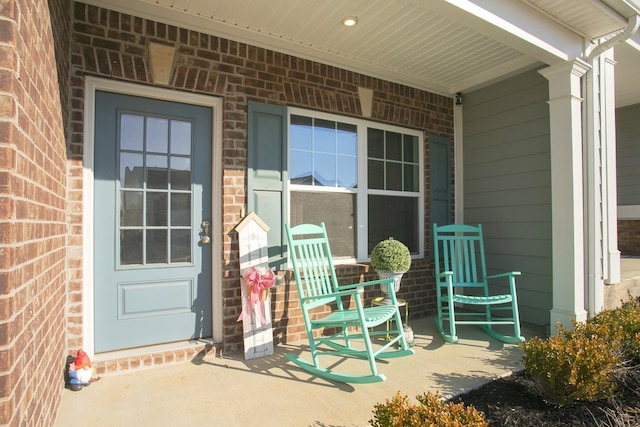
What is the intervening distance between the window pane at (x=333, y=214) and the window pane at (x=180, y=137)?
3.18 ft

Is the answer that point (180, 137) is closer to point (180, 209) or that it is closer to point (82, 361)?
point (180, 209)

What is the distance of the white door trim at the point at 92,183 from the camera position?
2488 millimetres

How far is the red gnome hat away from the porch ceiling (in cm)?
228

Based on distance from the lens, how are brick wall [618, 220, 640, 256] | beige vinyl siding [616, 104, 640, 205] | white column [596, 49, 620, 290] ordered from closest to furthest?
white column [596, 49, 620, 290] → beige vinyl siding [616, 104, 640, 205] → brick wall [618, 220, 640, 256]

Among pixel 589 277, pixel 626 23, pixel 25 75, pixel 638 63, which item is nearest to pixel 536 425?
pixel 589 277

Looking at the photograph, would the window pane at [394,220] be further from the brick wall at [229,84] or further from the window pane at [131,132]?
the window pane at [131,132]

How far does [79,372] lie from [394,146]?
333 centimetres

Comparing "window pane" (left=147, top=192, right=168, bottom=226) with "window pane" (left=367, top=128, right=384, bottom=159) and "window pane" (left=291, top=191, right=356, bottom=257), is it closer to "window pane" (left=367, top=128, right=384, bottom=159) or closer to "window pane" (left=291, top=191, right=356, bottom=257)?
"window pane" (left=291, top=191, right=356, bottom=257)

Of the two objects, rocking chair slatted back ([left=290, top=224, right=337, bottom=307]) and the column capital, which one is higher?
the column capital

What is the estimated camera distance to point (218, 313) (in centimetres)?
290

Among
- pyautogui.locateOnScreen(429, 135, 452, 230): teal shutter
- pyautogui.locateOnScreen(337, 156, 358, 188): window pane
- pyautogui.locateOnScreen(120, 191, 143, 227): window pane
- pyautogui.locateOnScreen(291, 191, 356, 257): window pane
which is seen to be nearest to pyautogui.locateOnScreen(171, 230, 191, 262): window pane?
pyautogui.locateOnScreen(120, 191, 143, 227): window pane

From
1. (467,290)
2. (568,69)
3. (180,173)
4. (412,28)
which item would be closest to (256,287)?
(180,173)

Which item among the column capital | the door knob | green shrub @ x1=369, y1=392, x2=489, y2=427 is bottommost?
green shrub @ x1=369, y1=392, x2=489, y2=427

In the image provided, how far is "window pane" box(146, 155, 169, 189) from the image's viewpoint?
2744 millimetres
